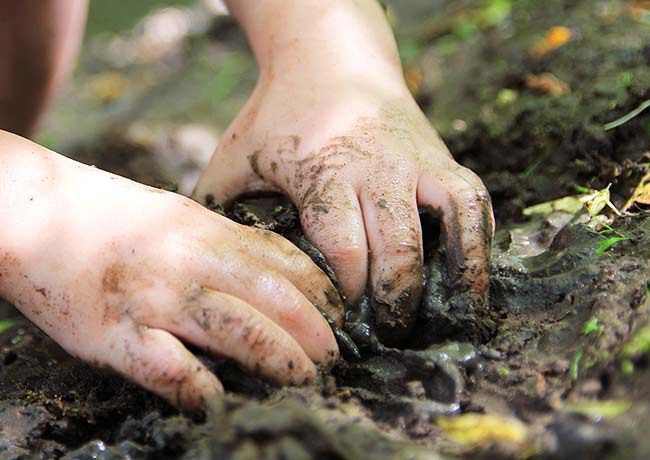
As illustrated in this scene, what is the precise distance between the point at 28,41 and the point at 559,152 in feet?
8.07

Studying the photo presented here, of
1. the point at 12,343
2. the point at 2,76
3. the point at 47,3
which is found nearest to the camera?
the point at 12,343

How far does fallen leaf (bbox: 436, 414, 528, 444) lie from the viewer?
1.20m

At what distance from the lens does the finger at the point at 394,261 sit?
157cm

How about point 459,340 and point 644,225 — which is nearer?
point 459,340

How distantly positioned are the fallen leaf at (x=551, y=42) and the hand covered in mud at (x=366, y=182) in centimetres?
115

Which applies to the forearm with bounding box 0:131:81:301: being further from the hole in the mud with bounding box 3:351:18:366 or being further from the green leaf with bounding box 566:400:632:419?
the green leaf with bounding box 566:400:632:419

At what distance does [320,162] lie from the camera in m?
1.78

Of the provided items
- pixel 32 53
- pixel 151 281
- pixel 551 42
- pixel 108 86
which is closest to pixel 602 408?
pixel 151 281

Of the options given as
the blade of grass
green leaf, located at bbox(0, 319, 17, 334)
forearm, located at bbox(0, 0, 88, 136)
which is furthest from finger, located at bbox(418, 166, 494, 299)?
forearm, located at bbox(0, 0, 88, 136)

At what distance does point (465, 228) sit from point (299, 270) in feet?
1.29

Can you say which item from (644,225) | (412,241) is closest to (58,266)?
(412,241)

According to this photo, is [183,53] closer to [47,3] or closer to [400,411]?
[47,3]

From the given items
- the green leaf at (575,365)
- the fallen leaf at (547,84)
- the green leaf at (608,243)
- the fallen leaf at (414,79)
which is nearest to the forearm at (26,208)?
the green leaf at (575,365)

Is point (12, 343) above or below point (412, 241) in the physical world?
below
